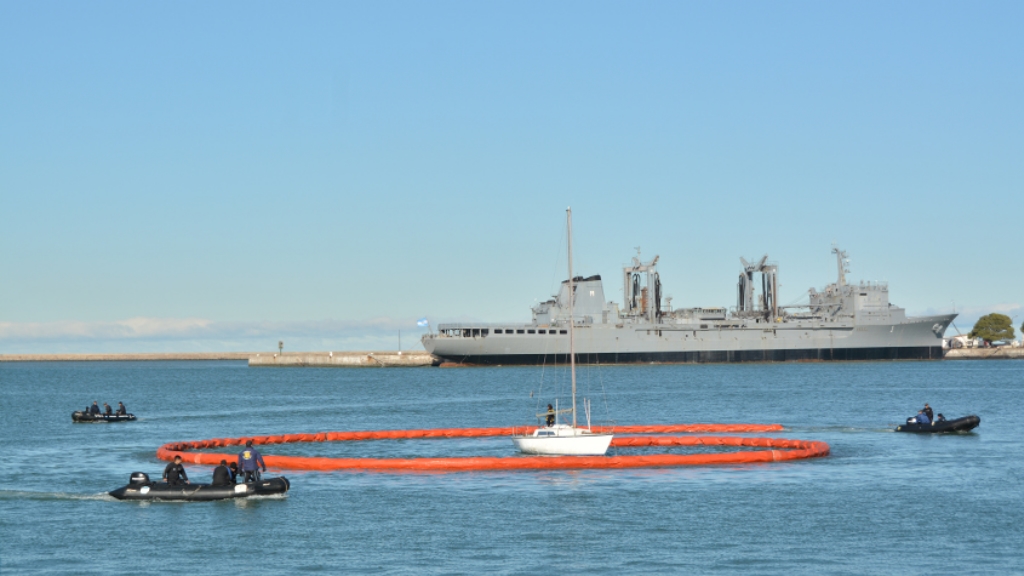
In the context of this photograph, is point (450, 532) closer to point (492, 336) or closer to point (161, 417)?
point (161, 417)

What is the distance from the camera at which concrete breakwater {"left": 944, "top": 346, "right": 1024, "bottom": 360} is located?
495ft

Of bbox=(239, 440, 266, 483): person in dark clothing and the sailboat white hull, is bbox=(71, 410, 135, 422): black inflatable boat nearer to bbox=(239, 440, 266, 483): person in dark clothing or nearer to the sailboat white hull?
the sailboat white hull

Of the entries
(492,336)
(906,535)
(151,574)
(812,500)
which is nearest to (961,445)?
(812,500)

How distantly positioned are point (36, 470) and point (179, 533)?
1279cm

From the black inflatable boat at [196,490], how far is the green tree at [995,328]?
164 m

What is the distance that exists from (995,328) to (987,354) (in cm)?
2236

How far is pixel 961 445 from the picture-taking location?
36812 mm

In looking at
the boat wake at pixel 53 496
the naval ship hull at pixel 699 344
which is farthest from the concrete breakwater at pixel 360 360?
the boat wake at pixel 53 496

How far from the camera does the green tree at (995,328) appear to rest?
6727 inches

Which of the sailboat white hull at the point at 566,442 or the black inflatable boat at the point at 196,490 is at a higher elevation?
the sailboat white hull at the point at 566,442

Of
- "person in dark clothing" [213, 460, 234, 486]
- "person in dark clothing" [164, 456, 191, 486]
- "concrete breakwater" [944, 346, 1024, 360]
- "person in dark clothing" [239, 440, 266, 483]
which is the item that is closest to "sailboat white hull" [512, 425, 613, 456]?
Answer: "person in dark clothing" [239, 440, 266, 483]

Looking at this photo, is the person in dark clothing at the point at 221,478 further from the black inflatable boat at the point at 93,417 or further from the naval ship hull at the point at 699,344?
the naval ship hull at the point at 699,344

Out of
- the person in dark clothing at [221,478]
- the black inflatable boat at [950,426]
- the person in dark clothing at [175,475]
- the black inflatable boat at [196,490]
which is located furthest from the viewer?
the black inflatable boat at [950,426]

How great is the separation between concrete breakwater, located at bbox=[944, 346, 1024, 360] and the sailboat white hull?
12992 cm
